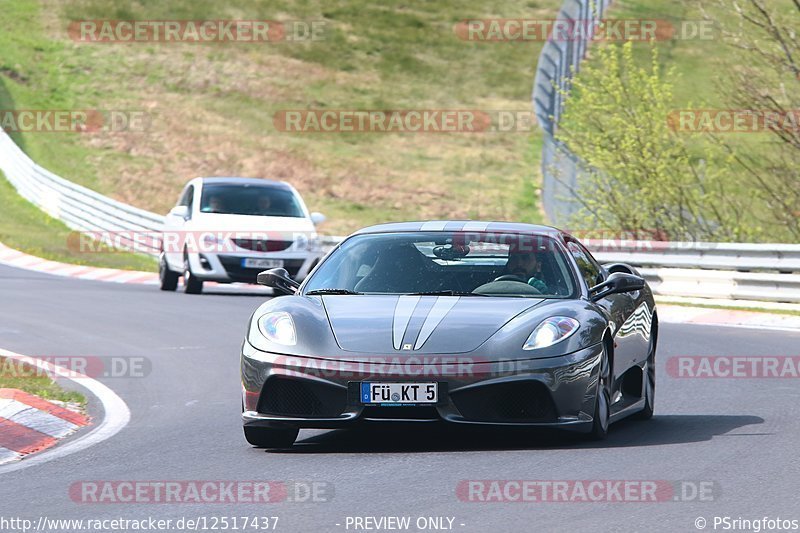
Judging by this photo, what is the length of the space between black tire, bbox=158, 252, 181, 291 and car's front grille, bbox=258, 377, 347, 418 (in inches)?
563

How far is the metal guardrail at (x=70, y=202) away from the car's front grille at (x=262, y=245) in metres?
8.64

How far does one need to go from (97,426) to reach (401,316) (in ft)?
7.99

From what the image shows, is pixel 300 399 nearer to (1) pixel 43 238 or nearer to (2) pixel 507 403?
(2) pixel 507 403

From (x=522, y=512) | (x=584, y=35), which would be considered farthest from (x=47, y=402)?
(x=584, y=35)

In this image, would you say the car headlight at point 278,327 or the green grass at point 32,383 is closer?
the car headlight at point 278,327

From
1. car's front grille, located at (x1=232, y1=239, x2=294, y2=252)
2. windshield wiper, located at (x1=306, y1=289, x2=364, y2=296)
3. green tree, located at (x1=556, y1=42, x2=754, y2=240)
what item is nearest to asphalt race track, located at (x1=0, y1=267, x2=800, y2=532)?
windshield wiper, located at (x1=306, y1=289, x2=364, y2=296)

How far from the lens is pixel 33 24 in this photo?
A: 6256 centimetres

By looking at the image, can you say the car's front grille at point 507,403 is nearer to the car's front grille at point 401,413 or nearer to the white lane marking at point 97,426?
the car's front grille at point 401,413

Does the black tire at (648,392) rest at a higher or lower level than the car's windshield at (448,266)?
lower

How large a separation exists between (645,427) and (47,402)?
3878 mm

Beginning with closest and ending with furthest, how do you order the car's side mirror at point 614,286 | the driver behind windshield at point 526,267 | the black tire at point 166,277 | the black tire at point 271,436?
the black tire at point 271,436 → the car's side mirror at point 614,286 → the driver behind windshield at point 526,267 → the black tire at point 166,277

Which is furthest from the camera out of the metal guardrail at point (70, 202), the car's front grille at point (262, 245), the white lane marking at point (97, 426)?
the metal guardrail at point (70, 202)

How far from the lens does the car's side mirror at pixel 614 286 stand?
29.5 ft

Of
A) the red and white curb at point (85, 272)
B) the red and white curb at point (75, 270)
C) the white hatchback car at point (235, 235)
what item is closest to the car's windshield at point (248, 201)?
the white hatchback car at point (235, 235)
